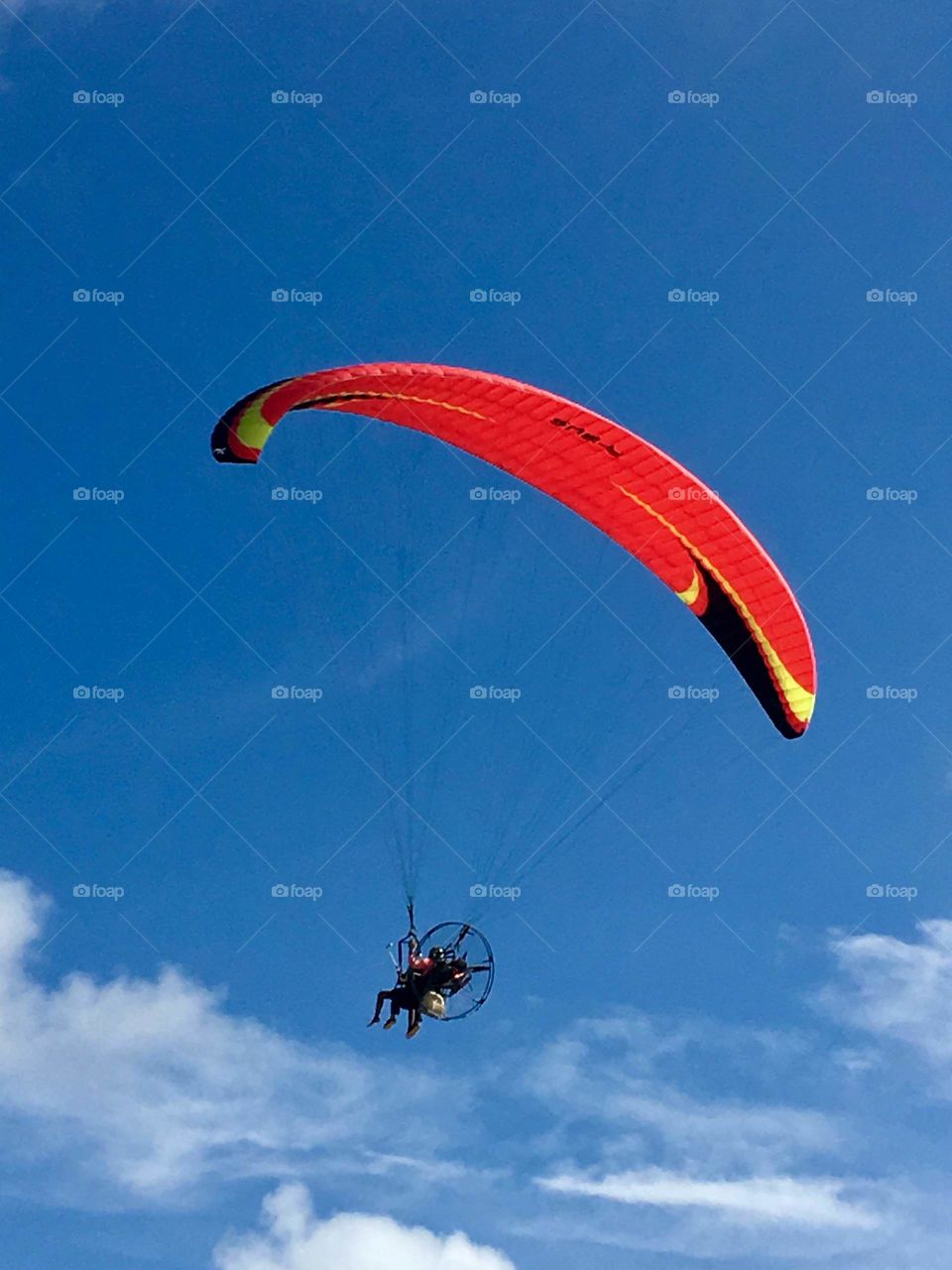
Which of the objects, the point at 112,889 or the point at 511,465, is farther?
the point at 112,889

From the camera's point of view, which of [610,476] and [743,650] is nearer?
[610,476]

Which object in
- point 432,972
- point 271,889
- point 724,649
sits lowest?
point 432,972

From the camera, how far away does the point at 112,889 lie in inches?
1151

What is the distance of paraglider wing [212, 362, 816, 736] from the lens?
23.5 metres

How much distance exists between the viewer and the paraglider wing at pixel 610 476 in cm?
2352

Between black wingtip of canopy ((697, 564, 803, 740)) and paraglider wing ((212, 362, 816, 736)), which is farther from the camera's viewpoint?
black wingtip of canopy ((697, 564, 803, 740))

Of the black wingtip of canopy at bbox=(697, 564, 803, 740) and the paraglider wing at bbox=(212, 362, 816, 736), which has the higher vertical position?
the paraglider wing at bbox=(212, 362, 816, 736)

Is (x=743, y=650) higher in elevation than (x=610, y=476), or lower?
lower

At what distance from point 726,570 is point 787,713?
6.50 ft

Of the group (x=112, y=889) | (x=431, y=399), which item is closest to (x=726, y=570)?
(x=431, y=399)

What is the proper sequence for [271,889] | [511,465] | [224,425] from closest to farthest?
[224,425] < [511,465] < [271,889]

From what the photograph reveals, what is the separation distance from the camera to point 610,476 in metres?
24.9

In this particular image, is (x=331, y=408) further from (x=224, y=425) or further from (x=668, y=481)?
(x=668, y=481)

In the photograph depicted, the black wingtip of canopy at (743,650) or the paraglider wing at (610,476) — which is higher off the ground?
the paraglider wing at (610,476)
